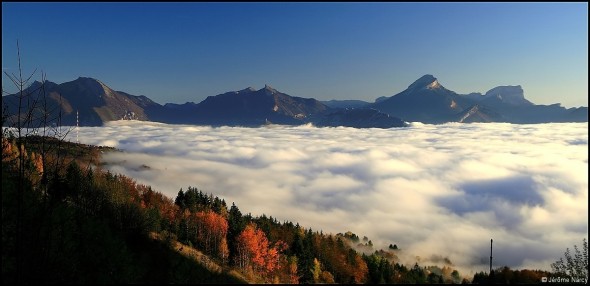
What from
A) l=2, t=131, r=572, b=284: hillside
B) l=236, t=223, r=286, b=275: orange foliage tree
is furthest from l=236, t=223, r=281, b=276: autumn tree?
l=2, t=131, r=572, b=284: hillside

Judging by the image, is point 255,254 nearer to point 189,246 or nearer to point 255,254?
point 255,254

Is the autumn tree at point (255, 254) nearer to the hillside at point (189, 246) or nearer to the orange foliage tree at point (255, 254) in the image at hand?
the orange foliage tree at point (255, 254)

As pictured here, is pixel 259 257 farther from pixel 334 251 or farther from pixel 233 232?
pixel 334 251

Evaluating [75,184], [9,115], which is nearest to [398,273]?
[75,184]

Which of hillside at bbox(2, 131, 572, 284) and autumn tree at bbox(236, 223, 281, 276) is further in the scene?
autumn tree at bbox(236, 223, 281, 276)

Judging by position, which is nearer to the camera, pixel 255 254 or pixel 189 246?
pixel 189 246

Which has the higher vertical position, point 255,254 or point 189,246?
point 189,246

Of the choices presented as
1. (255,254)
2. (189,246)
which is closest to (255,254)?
(255,254)

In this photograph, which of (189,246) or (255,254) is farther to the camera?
(255,254)

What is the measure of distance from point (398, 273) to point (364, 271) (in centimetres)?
1652

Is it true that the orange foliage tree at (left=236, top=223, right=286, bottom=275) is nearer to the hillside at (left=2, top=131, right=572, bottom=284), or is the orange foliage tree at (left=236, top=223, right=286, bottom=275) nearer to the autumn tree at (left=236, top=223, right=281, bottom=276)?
the autumn tree at (left=236, top=223, right=281, bottom=276)

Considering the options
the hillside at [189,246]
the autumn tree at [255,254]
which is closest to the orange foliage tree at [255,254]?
the autumn tree at [255,254]

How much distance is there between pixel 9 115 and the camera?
12961mm

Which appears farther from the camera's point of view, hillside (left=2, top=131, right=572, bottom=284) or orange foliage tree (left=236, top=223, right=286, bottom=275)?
orange foliage tree (left=236, top=223, right=286, bottom=275)
